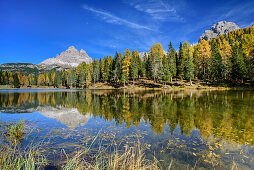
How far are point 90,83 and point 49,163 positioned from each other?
7908 cm

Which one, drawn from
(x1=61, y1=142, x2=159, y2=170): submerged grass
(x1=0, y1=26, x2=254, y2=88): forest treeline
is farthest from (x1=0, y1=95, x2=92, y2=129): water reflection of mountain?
(x1=0, y1=26, x2=254, y2=88): forest treeline

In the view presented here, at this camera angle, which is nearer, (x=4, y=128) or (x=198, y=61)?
(x=4, y=128)

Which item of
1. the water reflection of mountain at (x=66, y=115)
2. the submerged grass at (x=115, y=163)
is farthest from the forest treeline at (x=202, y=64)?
the submerged grass at (x=115, y=163)

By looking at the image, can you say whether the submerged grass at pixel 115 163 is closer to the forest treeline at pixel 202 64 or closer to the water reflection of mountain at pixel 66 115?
the water reflection of mountain at pixel 66 115

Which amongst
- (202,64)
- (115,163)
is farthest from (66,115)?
(202,64)

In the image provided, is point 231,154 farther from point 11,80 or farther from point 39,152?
point 11,80

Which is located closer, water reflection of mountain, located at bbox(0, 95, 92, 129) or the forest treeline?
water reflection of mountain, located at bbox(0, 95, 92, 129)

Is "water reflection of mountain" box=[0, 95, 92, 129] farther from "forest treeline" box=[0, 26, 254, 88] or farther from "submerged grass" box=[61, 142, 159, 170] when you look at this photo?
"forest treeline" box=[0, 26, 254, 88]

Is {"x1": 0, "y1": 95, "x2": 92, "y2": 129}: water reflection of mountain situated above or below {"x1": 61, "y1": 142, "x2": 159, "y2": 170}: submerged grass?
below

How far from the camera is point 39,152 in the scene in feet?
18.2

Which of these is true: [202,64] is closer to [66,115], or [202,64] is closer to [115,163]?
[66,115]

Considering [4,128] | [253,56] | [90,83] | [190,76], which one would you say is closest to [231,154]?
[4,128]

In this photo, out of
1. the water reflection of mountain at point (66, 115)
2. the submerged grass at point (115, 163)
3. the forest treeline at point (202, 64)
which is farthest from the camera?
the forest treeline at point (202, 64)

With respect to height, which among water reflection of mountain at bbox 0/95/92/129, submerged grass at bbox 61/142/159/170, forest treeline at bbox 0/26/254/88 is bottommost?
water reflection of mountain at bbox 0/95/92/129
